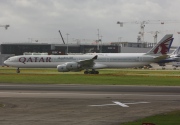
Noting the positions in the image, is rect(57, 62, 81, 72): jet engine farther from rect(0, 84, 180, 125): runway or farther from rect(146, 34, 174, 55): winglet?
rect(0, 84, 180, 125): runway

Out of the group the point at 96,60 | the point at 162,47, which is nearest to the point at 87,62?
the point at 96,60

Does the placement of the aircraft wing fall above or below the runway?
above

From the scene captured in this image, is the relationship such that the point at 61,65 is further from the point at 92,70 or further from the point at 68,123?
the point at 68,123

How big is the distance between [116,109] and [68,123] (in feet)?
18.6

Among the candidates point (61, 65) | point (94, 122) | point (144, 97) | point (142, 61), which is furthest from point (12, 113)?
point (142, 61)

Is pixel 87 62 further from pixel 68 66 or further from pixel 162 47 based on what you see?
pixel 162 47

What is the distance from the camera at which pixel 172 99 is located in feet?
93.2

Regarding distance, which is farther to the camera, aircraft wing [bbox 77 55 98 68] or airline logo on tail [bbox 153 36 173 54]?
airline logo on tail [bbox 153 36 173 54]

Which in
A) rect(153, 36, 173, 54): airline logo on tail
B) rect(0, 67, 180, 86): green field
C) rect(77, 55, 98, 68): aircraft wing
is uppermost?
rect(153, 36, 173, 54): airline logo on tail

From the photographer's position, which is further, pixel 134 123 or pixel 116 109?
Result: pixel 116 109

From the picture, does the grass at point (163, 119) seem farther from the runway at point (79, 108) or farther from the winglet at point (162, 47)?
the winglet at point (162, 47)

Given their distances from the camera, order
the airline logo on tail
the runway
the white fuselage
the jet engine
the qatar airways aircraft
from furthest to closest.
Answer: the airline logo on tail → the white fuselage → the qatar airways aircraft → the jet engine → the runway

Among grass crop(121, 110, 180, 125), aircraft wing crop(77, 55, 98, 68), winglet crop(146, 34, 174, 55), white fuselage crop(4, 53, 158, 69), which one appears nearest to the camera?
grass crop(121, 110, 180, 125)

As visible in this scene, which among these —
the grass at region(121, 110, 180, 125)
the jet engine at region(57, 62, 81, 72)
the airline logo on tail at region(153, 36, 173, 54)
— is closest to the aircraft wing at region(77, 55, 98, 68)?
the jet engine at region(57, 62, 81, 72)
